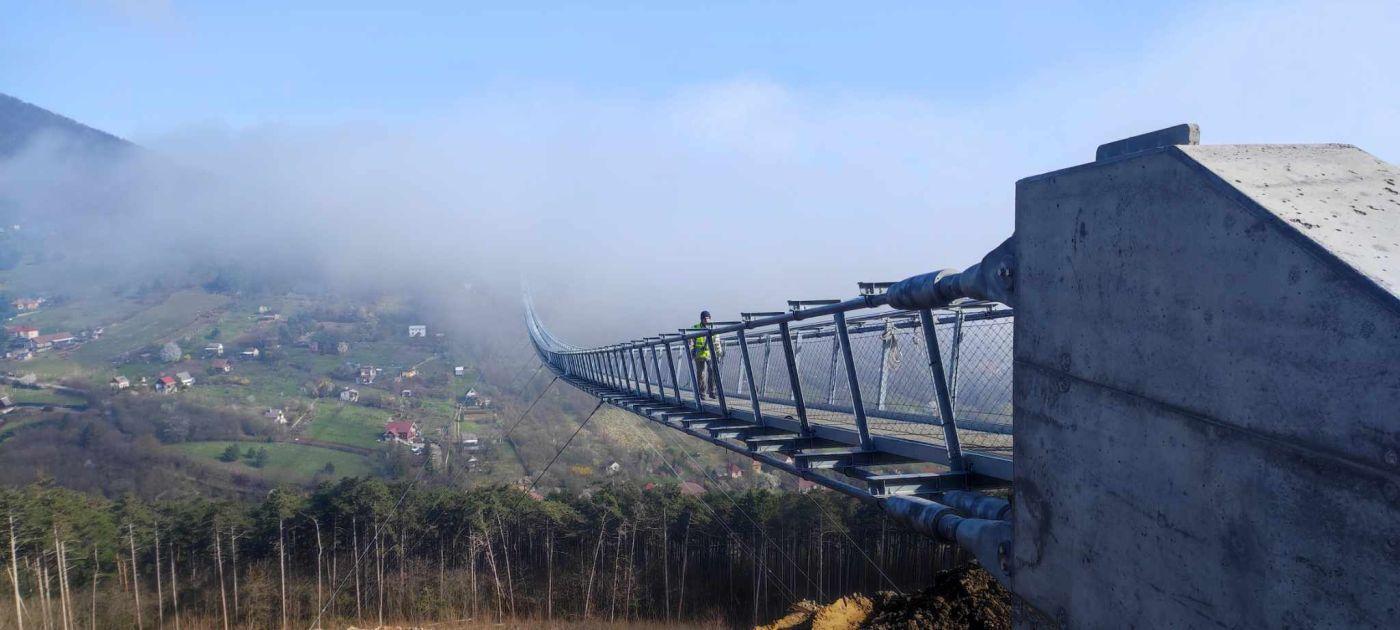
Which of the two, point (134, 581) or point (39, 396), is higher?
point (39, 396)

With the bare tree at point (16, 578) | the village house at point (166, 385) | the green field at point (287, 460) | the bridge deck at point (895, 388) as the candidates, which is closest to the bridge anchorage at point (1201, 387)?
the bridge deck at point (895, 388)

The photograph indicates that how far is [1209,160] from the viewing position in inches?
66.9

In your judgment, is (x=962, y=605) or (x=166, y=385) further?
(x=166, y=385)

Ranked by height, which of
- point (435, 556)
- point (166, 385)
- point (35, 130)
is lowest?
point (435, 556)

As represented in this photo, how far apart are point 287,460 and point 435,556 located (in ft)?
56.4

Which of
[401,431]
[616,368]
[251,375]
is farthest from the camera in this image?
[251,375]

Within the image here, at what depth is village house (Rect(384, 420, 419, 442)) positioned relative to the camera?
40375 millimetres

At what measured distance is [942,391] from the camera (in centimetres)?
352

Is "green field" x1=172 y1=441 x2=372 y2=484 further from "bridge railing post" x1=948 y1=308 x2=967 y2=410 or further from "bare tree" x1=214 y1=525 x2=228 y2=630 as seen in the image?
"bridge railing post" x1=948 y1=308 x2=967 y2=410

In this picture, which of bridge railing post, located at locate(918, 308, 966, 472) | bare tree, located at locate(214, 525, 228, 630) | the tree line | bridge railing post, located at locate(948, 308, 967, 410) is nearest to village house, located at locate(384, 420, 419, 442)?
the tree line

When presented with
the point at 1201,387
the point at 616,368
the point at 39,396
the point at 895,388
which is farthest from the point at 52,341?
the point at 1201,387

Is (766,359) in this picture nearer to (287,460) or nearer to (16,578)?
(16,578)

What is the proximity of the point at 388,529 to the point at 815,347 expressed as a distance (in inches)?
810

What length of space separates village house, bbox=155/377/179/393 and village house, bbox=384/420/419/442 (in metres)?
17.4
